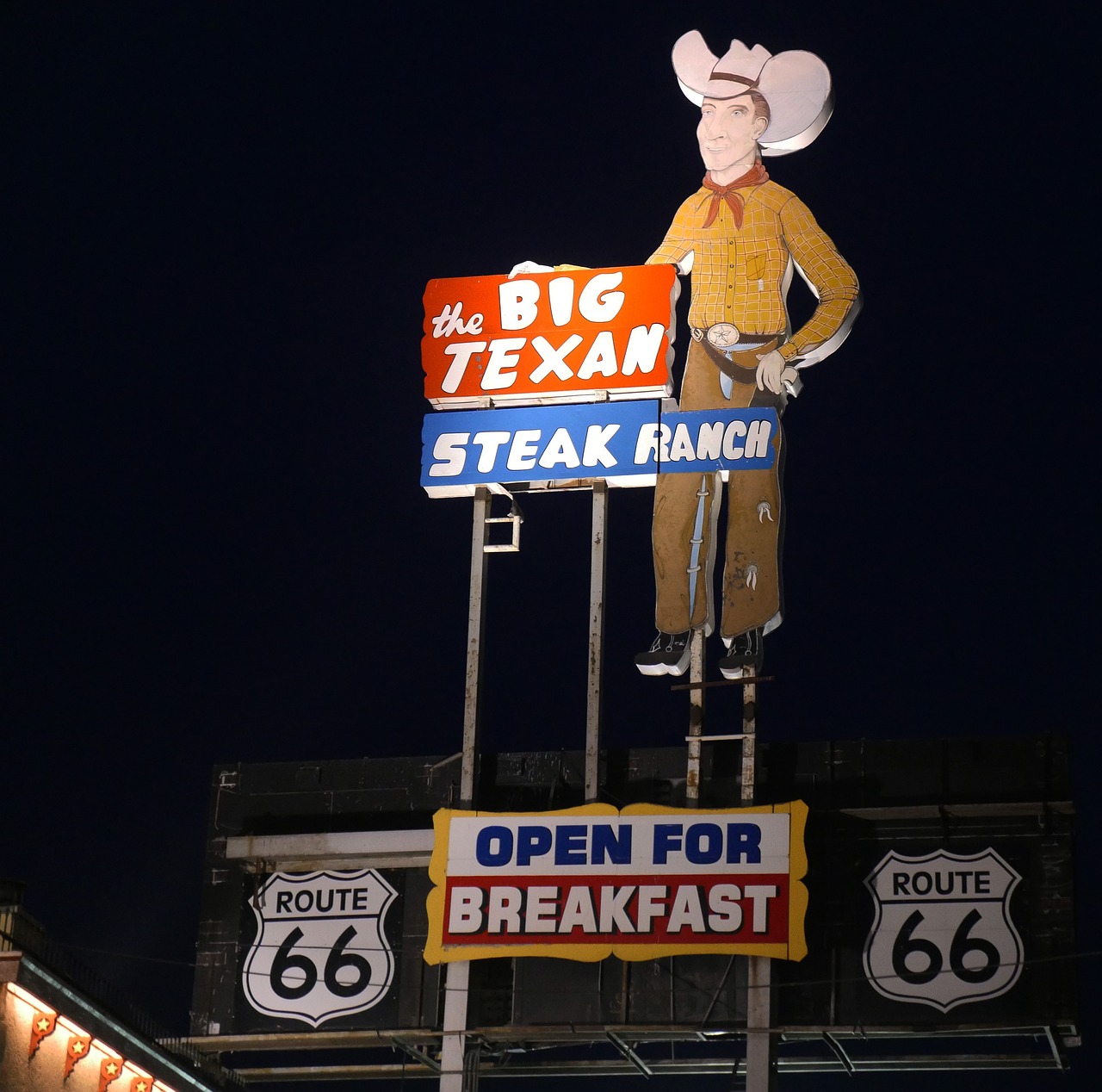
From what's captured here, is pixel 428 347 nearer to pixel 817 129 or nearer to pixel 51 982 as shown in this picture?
pixel 817 129

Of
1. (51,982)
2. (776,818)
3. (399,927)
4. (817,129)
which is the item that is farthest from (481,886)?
(817,129)

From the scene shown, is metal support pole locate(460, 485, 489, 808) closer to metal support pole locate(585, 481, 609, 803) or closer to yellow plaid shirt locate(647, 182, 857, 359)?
metal support pole locate(585, 481, 609, 803)

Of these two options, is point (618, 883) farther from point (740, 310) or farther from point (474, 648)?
point (740, 310)

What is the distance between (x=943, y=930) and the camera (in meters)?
25.2

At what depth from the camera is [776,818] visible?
83.4ft

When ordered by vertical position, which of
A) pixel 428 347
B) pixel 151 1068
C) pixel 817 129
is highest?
pixel 817 129

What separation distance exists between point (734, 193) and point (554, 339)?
3.11m

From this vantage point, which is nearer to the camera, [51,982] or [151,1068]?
[51,982]

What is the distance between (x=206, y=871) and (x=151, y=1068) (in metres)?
3.31

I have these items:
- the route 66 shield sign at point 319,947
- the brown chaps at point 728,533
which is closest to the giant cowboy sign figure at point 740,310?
the brown chaps at point 728,533

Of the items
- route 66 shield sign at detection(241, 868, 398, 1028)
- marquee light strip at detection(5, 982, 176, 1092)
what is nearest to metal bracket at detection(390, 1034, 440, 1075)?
route 66 shield sign at detection(241, 868, 398, 1028)

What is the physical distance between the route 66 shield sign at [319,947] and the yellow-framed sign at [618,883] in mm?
963

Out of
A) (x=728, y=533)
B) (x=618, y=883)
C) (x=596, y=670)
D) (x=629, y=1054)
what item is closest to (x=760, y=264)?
(x=728, y=533)

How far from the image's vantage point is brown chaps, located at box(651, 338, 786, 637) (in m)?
26.6
